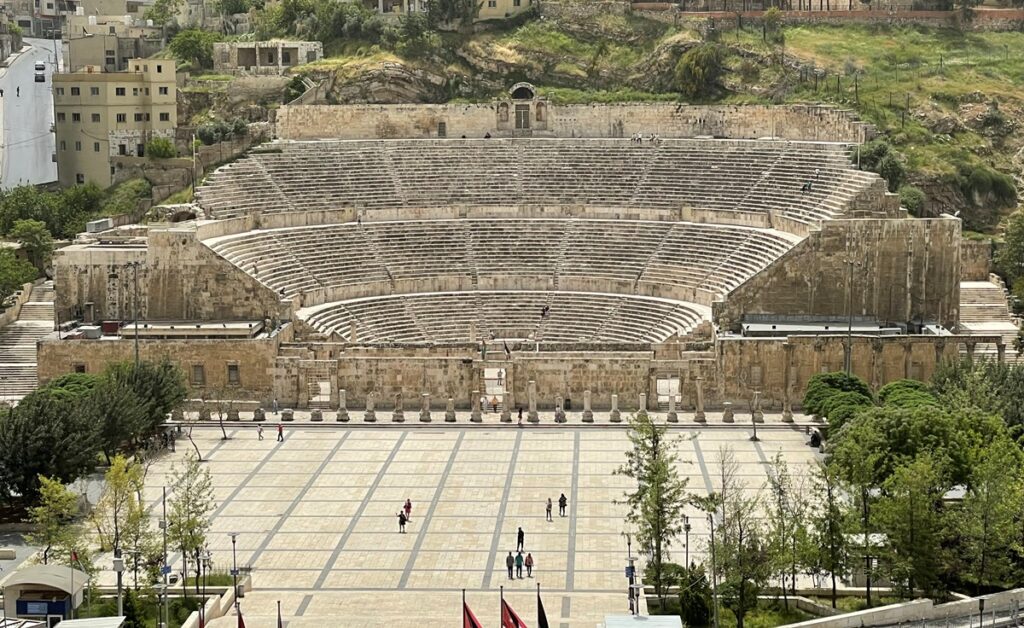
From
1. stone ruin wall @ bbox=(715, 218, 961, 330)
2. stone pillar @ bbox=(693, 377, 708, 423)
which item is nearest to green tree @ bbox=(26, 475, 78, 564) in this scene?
stone pillar @ bbox=(693, 377, 708, 423)

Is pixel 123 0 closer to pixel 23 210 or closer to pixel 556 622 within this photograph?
pixel 23 210

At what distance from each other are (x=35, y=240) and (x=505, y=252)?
22.2 m

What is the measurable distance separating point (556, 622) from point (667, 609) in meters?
2.61

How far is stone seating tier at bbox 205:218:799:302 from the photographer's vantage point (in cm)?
6756

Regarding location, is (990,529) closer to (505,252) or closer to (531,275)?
(531,275)

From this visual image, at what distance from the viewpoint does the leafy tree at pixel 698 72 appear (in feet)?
290

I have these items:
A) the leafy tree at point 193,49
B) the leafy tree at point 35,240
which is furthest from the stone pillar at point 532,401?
the leafy tree at point 193,49

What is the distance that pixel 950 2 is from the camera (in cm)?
9819

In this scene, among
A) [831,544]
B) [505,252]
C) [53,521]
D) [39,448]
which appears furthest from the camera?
[505,252]

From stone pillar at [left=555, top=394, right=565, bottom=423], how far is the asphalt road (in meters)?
41.7

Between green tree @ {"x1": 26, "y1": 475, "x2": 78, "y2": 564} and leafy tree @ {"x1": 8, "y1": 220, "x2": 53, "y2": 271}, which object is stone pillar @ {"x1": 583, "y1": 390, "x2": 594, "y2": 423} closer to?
green tree @ {"x1": 26, "y1": 475, "x2": 78, "y2": 564}

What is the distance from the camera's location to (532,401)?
59.7m

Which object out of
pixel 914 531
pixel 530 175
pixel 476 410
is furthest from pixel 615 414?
pixel 914 531

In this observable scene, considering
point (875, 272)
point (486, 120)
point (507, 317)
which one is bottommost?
point (507, 317)
